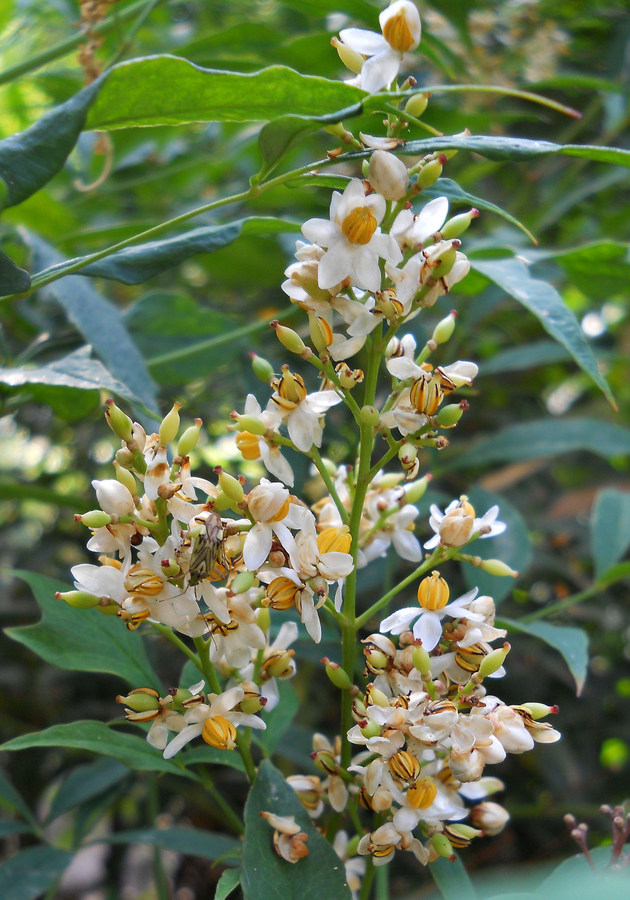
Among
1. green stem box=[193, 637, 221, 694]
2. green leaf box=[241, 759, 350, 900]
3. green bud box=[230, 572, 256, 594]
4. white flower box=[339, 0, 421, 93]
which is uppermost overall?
white flower box=[339, 0, 421, 93]

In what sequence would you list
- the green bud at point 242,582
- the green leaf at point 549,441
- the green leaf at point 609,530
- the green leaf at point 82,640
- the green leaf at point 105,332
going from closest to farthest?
the green bud at point 242,582 → the green leaf at point 82,640 → the green leaf at point 105,332 → the green leaf at point 609,530 → the green leaf at point 549,441

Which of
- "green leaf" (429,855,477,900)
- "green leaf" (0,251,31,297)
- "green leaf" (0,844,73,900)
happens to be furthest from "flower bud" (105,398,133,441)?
"green leaf" (0,844,73,900)

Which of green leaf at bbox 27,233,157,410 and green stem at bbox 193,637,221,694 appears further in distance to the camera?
green leaf at bbox 27,233,157,410

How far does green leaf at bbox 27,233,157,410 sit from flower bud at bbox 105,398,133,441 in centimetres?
19

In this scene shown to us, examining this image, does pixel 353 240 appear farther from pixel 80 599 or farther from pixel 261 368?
pixel 80 599

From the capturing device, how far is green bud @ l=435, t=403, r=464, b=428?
458mm

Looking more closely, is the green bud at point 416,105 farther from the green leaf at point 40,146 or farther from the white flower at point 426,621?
the white flower at point 426,621

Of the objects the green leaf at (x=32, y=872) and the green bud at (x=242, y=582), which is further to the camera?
the green leaf at (x=32, y=872)

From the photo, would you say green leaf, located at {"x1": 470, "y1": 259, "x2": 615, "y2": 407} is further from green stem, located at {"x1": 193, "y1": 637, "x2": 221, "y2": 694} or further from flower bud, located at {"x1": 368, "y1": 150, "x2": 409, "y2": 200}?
green stem, located at {"x1": 193, "y1": 637, "x2": 221, "y2": 694}

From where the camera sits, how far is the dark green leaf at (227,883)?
0.44 m

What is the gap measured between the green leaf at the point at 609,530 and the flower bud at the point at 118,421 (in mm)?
661

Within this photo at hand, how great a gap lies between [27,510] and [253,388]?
991 millimetres

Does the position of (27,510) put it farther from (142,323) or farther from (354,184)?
(354,184)

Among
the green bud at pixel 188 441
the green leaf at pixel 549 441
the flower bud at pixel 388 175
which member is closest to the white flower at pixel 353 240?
the flower bud at pixel 388 175
